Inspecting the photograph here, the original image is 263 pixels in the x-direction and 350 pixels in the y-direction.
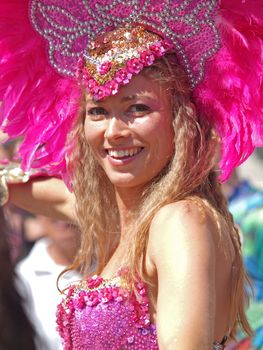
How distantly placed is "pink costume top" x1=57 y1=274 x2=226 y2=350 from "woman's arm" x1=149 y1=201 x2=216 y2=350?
0.20 m

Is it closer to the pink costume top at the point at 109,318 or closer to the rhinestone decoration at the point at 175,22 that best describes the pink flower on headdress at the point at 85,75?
the rhinestone decoration at the point at 175,22

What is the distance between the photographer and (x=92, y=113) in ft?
12.7

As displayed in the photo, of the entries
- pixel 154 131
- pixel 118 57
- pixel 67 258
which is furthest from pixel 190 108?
pixel 67 258

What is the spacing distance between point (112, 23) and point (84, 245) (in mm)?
801

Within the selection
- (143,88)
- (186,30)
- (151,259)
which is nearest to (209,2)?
(186,30)

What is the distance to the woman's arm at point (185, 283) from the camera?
133 inches

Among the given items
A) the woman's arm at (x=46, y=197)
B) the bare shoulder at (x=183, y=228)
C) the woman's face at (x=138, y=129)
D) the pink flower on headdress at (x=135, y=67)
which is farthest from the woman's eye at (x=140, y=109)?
the woman's arm at (x=46, y=197)

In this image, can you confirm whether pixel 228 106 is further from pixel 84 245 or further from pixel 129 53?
pixel 84 245

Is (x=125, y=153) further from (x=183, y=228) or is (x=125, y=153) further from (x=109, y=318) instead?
(x=109, y=318)

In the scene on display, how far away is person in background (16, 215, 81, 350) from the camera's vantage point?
5980 millimetres

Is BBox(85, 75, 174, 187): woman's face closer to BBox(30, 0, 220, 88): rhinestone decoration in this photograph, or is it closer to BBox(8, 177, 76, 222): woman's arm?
BBox(30, 0, 220, 88): rhinestone decoration

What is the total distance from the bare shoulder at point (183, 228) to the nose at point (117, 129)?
0.91ft

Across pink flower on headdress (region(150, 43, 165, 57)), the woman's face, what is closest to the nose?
the woman's face

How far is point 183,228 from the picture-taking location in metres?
3.51
